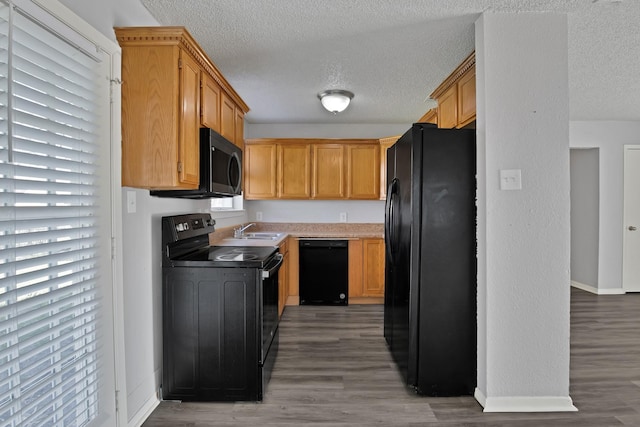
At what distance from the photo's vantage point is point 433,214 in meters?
2.23

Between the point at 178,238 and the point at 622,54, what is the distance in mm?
3577

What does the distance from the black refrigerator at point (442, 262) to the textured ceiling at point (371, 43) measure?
71 cm

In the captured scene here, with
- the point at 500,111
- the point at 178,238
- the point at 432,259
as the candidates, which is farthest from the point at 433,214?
the point at 178,238

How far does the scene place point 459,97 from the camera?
8.94 feet

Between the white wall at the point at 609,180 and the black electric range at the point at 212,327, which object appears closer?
the black electric range at the point at 212,327

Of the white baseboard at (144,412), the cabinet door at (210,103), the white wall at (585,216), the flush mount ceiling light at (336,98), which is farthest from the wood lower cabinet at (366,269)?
the white wall at (585,216)

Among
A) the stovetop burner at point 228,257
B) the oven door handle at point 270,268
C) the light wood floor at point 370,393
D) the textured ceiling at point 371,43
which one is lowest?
the light wood floor at point 370,393

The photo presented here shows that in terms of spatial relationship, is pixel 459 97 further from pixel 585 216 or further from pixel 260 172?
pixel 585 216

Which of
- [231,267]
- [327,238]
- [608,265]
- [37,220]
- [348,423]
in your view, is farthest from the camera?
[608,265]

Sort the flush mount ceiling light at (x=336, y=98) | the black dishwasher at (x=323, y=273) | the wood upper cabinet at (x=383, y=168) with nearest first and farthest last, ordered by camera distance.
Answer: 1. the flush mount ceiling light at (x=336, y=98)
2. the black dishwasher at (x=323, y=273)
3. the wood upper cabinet at (x=383, y=168)

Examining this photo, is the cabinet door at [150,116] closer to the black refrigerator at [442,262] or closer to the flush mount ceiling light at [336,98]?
the black refrigerator at [442,262]

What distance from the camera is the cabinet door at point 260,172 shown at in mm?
4688

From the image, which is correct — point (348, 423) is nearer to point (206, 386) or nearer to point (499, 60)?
point (206, 386)

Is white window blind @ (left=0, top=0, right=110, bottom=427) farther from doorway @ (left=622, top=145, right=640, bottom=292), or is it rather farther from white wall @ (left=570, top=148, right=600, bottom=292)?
doorway @ (left=622, top=145, right=640, bottom=292)
